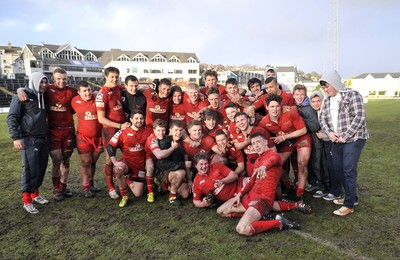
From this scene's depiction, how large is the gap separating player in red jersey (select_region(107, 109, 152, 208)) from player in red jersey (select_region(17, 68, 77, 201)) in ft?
3.04

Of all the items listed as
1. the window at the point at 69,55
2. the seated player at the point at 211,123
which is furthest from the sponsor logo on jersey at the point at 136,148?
the window at the point at 69,55

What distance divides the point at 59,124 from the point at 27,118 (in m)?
0.64

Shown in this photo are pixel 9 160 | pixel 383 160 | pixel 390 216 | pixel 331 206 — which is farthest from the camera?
pixel 9 160

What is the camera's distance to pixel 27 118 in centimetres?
505

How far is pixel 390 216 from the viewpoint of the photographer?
4.61 metres

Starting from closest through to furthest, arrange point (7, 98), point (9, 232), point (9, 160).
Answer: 1. point (9, 232)
2. point (9, 160)
3. point (7, 98)

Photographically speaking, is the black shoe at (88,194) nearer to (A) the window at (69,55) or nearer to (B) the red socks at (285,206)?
(B) the red socks at (285,206)

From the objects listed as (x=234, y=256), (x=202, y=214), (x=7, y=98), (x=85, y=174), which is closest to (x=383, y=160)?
(x=202, y=214)

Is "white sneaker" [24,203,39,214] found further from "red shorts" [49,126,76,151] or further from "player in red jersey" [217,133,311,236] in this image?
"player in red jersey" [217,133,311,236]

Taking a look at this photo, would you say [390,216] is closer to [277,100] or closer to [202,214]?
[277,100]

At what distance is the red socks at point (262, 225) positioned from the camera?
4024 millimetres

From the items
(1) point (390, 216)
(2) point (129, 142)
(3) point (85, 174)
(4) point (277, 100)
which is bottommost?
(1) point (390, 216)

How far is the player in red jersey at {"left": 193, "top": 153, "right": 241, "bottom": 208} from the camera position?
16.2 feet

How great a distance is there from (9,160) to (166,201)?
6337mm
